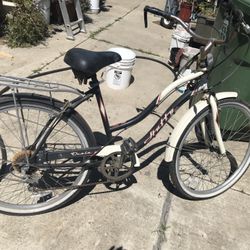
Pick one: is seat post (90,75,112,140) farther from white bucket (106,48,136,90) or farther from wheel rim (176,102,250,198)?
white bucket (106,48,136,90)

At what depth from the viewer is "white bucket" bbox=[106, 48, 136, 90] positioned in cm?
404

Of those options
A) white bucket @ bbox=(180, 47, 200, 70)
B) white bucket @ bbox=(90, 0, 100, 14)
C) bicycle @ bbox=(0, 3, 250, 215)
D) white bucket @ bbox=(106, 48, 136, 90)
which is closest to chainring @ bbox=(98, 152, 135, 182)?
bicycle @ bbox=(0, 3, 250, 215)

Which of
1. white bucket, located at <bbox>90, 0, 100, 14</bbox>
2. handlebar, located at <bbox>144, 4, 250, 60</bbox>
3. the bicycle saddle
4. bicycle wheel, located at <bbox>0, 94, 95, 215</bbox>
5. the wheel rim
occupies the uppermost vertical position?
handlebar, located at <bbox>144, 4, 250, 60</bbox>

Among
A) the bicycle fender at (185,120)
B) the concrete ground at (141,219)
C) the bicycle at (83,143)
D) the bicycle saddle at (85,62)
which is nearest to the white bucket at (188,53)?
the concrete ground at (141,219)

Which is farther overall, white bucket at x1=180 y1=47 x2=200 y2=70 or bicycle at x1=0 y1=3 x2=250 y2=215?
white bucket at x1=180 y1=47 x2=200 y2=70

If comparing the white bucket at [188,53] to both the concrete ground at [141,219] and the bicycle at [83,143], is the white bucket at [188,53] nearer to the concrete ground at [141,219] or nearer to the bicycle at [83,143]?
the concrete ground at [141,219]

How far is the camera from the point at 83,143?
2402 millimetres

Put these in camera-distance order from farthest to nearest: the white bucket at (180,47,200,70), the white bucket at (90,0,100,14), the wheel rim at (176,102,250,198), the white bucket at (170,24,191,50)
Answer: the white bucket at (90,0,100,14), the white bucket at (170,24,191,50), the white bucket at (180,47,200,70), the wheel rim at (176,102,250,198)

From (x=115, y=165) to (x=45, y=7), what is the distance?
374cm

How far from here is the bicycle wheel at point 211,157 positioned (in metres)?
2.66

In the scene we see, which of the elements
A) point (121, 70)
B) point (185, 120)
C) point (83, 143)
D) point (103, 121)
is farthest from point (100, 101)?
point (121, 70)

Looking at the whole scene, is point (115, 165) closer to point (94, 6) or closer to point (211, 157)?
point (211, 157)

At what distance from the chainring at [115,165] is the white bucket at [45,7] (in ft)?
11.6

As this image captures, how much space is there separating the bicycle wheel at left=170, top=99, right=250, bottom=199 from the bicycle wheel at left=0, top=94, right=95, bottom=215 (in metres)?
0.73
